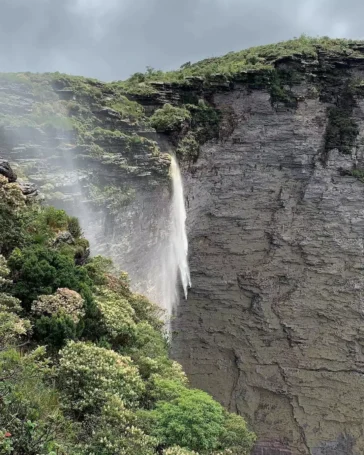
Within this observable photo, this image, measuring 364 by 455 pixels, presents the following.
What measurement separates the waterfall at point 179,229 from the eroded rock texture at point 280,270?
807 mm

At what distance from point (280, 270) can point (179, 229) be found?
20.7 ft

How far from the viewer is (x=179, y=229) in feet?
74.5

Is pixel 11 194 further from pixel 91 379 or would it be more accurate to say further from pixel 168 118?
pixel 168 118

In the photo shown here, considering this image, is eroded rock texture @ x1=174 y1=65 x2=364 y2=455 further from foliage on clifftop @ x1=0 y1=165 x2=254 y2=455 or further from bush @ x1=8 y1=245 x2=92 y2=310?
bush @ x1=8 y1=245 x2=92 y2=310

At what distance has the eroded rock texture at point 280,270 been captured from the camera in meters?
22.4

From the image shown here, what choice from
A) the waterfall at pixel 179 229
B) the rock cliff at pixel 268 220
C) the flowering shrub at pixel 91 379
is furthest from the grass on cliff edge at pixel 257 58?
the flowering shrub at pixel 91 379

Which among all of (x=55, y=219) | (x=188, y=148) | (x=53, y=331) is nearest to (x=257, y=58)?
(x=188, y=148)

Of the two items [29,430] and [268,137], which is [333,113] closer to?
[268,137]

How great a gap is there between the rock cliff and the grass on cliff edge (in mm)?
126

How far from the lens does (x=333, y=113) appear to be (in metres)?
26.0

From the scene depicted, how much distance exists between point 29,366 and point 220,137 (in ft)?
64.4

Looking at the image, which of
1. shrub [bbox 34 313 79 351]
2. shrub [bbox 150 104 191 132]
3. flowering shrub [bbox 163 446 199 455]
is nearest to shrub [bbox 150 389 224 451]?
flowering shrub [bbox 163 446 199 455]

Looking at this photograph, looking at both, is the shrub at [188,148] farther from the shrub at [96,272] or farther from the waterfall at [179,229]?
the shrub at [96,272]

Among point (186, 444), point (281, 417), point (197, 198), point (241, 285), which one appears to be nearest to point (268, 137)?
point (197, 198)
